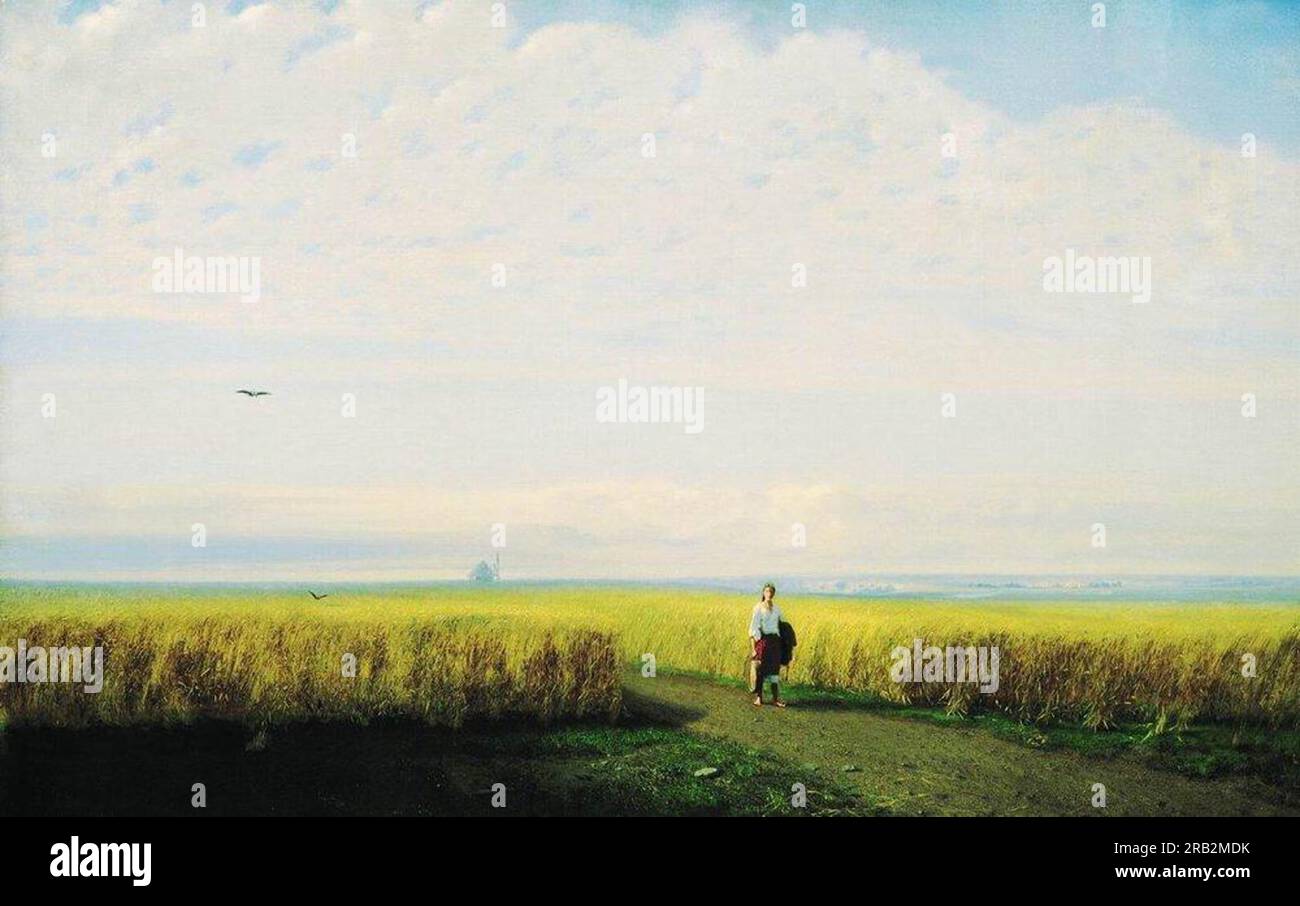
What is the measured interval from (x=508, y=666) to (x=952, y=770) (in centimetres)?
679

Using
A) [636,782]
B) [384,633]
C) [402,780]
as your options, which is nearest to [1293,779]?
[636,782]

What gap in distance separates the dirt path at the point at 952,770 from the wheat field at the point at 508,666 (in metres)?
1.63

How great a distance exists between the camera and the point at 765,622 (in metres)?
18.1

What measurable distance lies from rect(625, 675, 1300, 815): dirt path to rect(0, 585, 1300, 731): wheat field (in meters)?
1.63

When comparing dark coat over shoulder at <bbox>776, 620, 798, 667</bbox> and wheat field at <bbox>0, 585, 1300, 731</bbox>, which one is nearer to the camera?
wheat field at <bbox>0, 585, 1300, 731</bbox>

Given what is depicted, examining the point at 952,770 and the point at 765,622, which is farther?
the point at 765,622

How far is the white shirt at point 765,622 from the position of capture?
1806cm

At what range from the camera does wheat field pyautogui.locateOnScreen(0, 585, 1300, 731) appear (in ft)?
54.7
